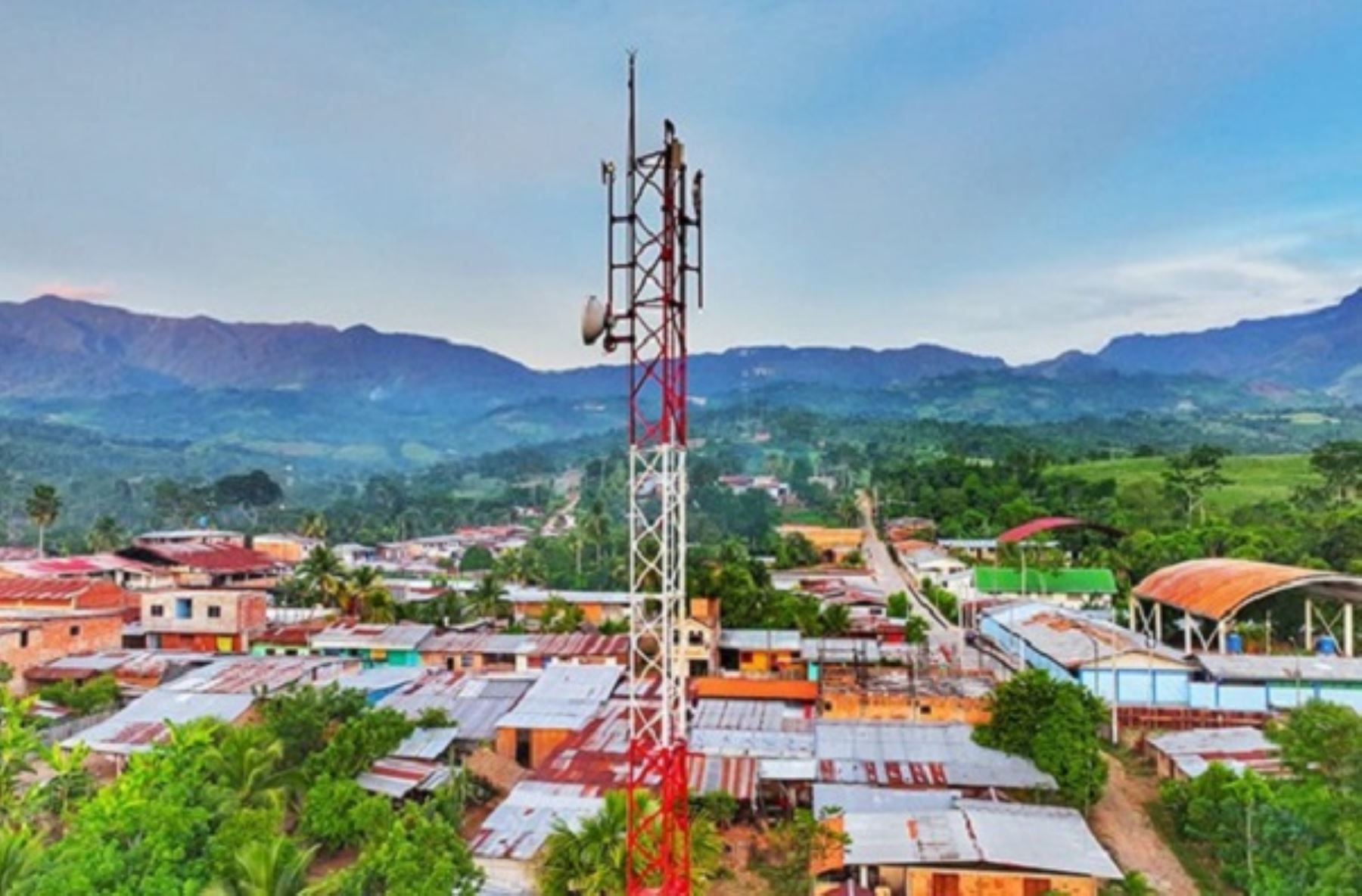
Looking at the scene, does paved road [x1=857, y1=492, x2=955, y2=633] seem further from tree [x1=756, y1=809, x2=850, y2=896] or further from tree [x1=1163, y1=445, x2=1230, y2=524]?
tree [x1=756, y1=809, x2=850, y2=896]

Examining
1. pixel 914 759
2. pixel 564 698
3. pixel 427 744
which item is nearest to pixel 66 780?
pixel 427 744

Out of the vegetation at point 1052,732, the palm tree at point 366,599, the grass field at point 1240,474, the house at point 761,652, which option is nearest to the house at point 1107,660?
the vegetation at point 1052,732

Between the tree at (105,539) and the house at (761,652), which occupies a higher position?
the tree at (105,539)

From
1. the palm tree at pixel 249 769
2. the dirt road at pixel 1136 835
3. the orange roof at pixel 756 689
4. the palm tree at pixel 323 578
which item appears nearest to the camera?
the palm tree at pixel 249 769

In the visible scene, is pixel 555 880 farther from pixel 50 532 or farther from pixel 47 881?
pixel 50 532

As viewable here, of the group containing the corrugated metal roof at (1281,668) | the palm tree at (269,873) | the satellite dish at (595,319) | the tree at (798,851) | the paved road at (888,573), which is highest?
the satellite dish at (595,319)

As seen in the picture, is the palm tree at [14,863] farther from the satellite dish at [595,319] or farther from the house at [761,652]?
the house at [761,652]

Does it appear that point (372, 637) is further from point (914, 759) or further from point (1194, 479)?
point (1194, 479)
